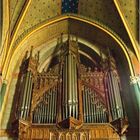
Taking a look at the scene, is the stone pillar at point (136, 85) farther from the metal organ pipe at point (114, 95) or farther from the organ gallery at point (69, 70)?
the metal organ pipe at point (114, 95)

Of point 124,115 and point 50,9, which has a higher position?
point 50,9

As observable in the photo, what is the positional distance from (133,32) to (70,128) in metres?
4.59

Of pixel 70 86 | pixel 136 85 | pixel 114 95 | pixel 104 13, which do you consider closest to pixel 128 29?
pixel 104 13

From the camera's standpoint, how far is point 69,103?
8656 mm

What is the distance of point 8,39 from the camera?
10523 millimetres

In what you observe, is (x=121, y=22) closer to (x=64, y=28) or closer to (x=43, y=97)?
(x=64, y=28)

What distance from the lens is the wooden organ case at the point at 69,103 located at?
8.16 m

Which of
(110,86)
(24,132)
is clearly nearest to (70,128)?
(24,132)

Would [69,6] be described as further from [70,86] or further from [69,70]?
[70,86]

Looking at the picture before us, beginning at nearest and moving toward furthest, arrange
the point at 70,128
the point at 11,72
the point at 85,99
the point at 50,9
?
the point at 70,128 < the point at 85,99 < the point at 11,72 < the point at 50,9

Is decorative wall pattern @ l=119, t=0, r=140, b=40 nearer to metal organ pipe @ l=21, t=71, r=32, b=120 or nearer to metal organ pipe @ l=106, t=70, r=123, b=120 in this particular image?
metal organ pipe @ l=106, t=70, r=123, b=120

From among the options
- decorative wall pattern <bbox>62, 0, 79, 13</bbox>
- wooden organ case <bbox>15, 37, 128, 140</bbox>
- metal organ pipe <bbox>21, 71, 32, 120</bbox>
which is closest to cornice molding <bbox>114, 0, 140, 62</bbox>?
wooden organ case <bbox>15, 37, 128, 140</bbox>

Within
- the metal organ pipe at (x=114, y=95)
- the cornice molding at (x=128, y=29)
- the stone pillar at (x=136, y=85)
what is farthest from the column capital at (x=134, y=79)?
the cornice molding at (x=128, y=29)

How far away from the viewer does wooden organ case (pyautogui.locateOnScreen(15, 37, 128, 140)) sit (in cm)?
816
